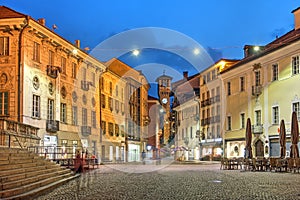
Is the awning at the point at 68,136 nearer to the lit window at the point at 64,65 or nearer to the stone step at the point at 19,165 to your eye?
the lit window at the point at 64,65

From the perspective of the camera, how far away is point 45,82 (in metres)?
35.4

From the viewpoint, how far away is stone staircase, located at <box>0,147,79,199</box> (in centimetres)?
1255

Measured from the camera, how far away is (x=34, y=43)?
110ft

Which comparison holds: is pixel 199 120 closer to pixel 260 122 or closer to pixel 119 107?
pixel 119 107

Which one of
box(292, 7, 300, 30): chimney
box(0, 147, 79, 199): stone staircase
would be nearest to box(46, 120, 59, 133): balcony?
box(0, 147, 79, 199): stone staircase

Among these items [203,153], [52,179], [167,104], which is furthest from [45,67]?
[167,104]

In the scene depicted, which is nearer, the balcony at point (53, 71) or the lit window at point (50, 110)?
the balcony at point (53, 71)

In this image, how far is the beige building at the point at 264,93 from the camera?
39031 mm

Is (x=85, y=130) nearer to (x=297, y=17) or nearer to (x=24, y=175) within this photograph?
(x=297, y=17)

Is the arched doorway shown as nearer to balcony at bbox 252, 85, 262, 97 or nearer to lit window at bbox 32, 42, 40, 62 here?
balcony at bbox 252, 85, 262, 97

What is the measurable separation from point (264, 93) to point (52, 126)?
65.6 ft

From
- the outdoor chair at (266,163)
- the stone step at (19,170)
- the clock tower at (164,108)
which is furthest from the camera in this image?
the clock tower at (164,108)

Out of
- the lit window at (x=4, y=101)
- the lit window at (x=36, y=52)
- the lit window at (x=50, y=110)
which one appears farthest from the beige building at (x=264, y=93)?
the lit window at (x=4, y=101)

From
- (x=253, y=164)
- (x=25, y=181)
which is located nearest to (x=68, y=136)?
(x=253, y=164)
